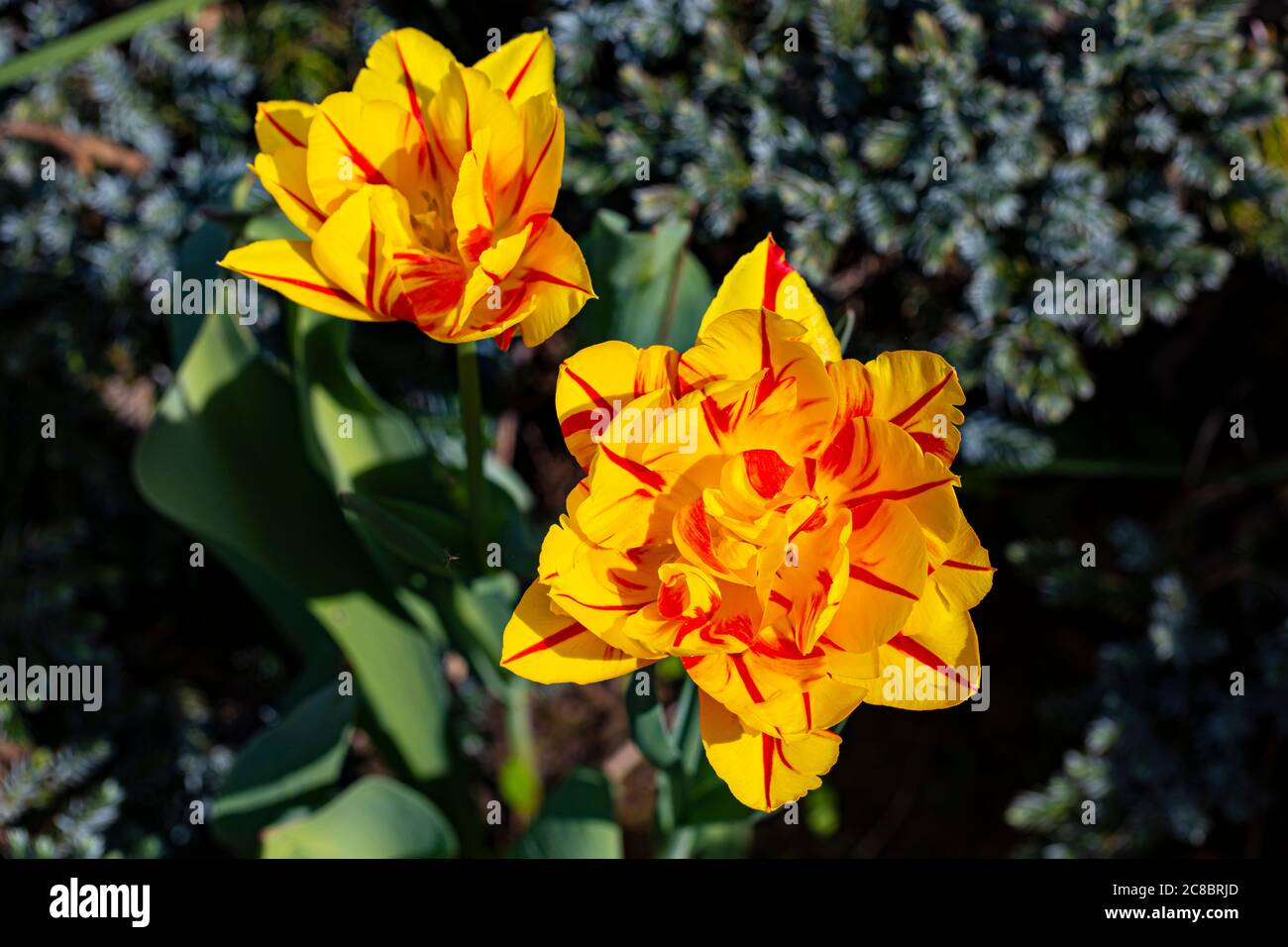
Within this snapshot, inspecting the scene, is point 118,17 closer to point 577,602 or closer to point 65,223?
point 65,223

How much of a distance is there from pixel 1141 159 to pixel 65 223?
1.34 metres

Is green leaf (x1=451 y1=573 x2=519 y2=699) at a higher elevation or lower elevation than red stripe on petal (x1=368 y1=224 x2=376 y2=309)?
lower

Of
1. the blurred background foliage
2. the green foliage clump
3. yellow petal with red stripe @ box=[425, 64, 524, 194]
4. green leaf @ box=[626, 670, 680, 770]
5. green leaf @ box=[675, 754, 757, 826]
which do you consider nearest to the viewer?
yellow petal with red stripe @ box=[425, 64, 524, 194]

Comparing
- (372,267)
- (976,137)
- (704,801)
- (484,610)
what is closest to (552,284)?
(372,267)

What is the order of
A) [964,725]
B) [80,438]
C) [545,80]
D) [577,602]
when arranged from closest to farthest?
[577,602], [545,80], [80,438], [964,725]

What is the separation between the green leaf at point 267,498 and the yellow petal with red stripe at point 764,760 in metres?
0.54

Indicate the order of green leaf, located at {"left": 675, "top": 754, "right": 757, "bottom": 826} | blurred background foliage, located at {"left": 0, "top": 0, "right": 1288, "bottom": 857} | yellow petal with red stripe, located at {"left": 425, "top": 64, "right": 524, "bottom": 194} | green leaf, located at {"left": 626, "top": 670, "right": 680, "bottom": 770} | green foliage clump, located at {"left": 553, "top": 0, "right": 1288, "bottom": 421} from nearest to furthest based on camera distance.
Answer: yellow petal with red stripe, located at {"left": 425, "top": 64, "right": 524, "bottom": 194}, green leaf, located at {"left": 626, "top": 670, "right": 680, "bottom": 770}, green leaf, located at {"left": 675, "top": 754, "right": 757, "bottom": 826}, blurred background foliage, located at {"left": 0, "top": 0, "right": 1288, "bottom": 857}, green foliage clump, located at {"left": 553, "top": 0, "right": 1288, "bottom": 421}

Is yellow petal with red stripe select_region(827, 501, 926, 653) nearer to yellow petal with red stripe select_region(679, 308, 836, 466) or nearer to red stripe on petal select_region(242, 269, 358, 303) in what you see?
yellow petal with red stripe select_region(679, 308, 836, 466)

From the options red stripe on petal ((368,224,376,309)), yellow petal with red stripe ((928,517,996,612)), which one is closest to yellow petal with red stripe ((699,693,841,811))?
yellow petal with red stripe ((928,517,996,612))

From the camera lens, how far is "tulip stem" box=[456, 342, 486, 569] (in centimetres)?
83

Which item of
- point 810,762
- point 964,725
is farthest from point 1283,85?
point 810,762

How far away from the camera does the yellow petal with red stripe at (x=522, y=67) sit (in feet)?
2.60

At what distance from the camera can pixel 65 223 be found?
A: 4.68ft

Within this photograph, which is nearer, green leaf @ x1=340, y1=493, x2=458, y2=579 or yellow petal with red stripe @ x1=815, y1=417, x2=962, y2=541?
yellow petal with red stripe @ x1=815, y1=417, x2=962, y2=541
